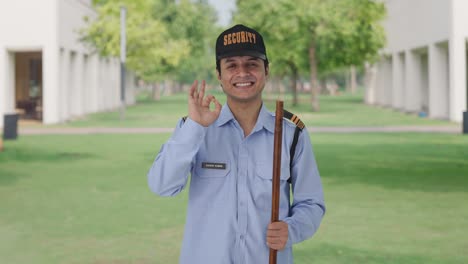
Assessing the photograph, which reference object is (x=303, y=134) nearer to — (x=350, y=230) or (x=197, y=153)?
(x=197, y=153)

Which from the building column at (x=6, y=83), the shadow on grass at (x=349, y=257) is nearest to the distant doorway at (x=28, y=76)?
the building column at (x=6, y=83)

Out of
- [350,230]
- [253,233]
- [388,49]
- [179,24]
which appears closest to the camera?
[253,233]

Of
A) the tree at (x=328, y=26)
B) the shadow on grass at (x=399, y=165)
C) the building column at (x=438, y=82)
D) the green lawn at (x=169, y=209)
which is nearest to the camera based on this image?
the green lawn at (x=169, y=209)

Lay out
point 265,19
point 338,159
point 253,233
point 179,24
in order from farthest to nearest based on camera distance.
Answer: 1. point 179,24
2. point 265,19
3. point 338,159
4. point 253,233

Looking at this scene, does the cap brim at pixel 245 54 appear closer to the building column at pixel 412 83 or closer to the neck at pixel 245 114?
the neck at pixel 245 114

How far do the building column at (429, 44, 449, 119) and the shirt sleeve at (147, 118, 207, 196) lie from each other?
35.2m

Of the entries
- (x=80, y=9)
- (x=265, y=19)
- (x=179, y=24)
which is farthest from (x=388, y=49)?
(x=179, y=24)

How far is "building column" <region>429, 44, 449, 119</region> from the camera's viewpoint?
3728 centimetres

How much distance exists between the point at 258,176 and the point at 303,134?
0.91 ft

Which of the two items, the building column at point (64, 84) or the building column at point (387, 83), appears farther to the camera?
the building column at point (387, 83)

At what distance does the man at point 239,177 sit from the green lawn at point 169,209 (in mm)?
4651

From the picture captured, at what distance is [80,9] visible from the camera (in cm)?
4150

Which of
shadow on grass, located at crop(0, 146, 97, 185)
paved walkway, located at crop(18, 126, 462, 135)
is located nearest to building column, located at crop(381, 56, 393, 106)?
paved walkway, located at crop(18, 126, 462, 135)

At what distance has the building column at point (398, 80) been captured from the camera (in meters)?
48.2
